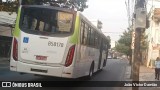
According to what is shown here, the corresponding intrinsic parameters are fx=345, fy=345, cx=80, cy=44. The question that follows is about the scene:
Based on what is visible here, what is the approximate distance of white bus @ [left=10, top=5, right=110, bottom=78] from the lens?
12.9 m

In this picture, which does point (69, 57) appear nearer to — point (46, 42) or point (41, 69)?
point (46, 42)

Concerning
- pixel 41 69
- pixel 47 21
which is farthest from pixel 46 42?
pixel 41 69

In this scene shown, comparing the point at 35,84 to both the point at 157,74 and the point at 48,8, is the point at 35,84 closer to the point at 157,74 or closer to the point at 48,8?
the point at 48,8

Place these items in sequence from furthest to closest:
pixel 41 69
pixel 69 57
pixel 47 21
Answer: pixel 47 21, pixel 69 57, pixel 41 69

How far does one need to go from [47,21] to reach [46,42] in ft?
2.80

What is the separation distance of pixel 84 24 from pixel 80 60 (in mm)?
1591

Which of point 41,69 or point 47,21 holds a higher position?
point 47,21

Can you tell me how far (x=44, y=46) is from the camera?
1297cm

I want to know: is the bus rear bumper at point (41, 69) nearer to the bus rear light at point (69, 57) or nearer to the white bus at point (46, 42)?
the white bus at point (46, 42)

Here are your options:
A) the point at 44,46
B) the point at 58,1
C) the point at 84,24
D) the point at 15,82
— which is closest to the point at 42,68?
the point at 44,46

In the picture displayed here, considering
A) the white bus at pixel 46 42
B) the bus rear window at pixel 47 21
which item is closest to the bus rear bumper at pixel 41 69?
the white bus at pixel 46 42

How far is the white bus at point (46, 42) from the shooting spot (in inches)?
509

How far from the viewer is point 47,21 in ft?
43.4

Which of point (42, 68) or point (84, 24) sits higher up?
point (84, 24)
